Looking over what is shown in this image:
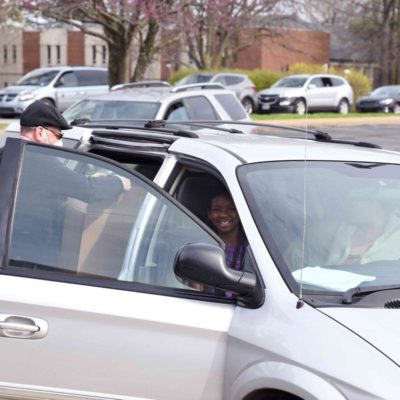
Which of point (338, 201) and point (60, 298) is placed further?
point (338, 201)

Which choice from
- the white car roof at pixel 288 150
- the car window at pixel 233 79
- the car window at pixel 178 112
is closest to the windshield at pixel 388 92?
the car window at pixel 233 79

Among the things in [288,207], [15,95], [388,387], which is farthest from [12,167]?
[15,95]

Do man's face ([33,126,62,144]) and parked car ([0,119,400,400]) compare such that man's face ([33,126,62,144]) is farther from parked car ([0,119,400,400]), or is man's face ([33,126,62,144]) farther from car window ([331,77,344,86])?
car window ([331,77,344,86])

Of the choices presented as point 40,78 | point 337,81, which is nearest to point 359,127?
point 337,81

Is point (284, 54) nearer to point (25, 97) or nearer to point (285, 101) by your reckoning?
point (285, 101)

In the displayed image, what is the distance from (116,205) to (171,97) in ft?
28.1

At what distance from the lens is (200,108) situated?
41.8 feet

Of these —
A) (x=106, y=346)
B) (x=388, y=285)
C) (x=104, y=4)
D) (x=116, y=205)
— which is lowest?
(x=106, y=346)

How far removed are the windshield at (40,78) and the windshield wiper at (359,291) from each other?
1087 inches

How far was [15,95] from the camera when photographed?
97.6ft

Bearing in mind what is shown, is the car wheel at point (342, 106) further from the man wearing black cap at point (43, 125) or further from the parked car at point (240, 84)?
the man wearing black cap at point (43, 125)

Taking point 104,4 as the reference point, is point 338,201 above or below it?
below

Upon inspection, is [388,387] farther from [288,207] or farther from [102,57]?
[102,57]

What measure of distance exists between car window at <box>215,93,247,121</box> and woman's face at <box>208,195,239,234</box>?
869 centimetres
